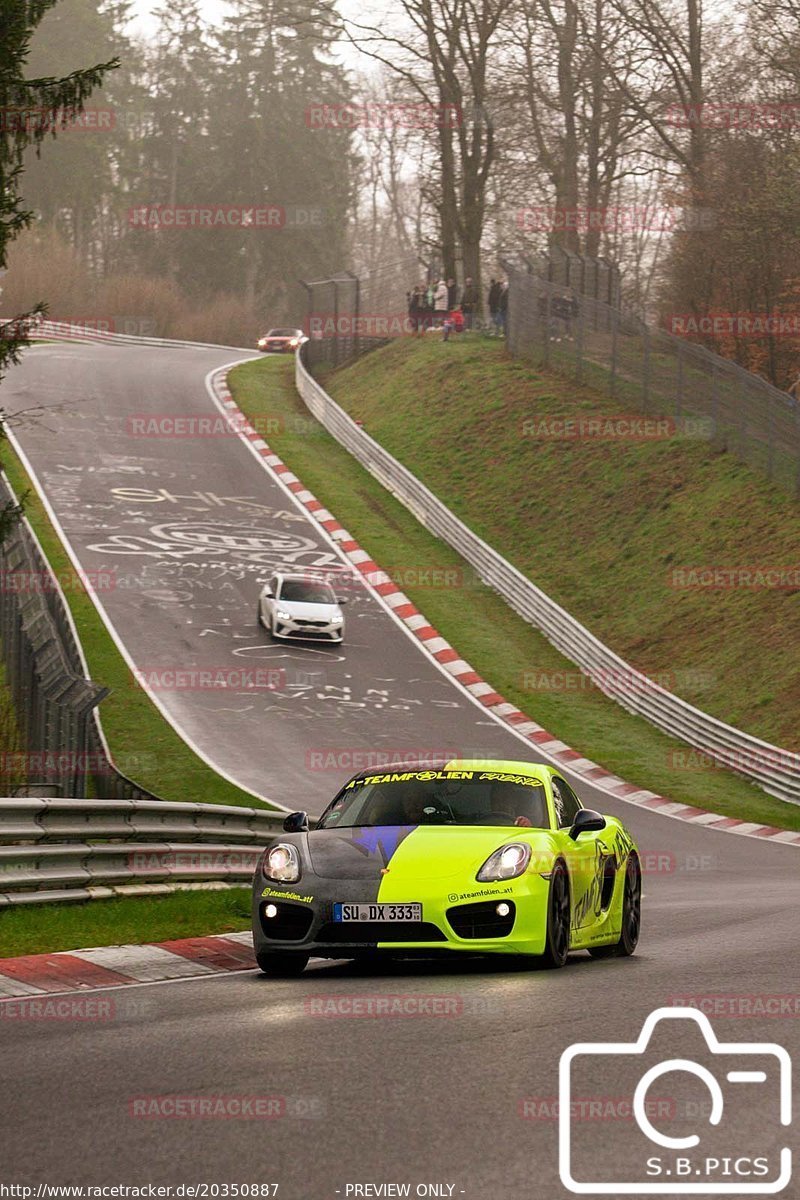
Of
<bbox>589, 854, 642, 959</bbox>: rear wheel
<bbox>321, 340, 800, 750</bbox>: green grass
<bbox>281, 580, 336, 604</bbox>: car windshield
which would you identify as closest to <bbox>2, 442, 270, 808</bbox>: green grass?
<bbox>281, 580, 336, 604</bbox>: car windshield

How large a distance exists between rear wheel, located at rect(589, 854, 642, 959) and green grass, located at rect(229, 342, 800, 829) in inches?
511

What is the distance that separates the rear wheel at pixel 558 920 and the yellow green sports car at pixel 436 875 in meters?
0.01

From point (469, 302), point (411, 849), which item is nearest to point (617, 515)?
point (469, 302)

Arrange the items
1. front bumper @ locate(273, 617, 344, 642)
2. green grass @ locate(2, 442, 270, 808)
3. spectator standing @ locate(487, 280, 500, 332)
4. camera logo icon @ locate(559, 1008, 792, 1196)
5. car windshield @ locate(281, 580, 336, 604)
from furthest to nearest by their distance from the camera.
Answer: spectator standing @ locate(487, 280, 500, 332)
car windshield @ locate(281, 580, 336, 604)
front bumper @ locate(273, 617, 344, 642)
green grass @ locate(2, 442, 270, 808)
camera logo icon @ locate(559, 1008, 792, 1196)

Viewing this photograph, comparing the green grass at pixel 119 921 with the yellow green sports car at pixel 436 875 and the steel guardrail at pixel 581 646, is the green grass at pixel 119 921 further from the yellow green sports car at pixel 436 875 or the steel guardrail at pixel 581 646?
the steel guardrail at pixel 581 646

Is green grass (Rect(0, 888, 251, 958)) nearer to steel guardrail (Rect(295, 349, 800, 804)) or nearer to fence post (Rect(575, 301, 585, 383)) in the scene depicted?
steel guardrail (Rect(295, 349, 800, 804))

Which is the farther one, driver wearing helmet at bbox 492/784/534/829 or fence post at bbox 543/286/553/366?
fence post at bbox 543/286/553/366

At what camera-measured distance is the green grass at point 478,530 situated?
26.8 metres

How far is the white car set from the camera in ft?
102

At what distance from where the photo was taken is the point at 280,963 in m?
9.70

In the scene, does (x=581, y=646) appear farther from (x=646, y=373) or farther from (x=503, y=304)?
(x=503, y=304)

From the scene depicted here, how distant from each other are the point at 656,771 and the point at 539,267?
25.4m

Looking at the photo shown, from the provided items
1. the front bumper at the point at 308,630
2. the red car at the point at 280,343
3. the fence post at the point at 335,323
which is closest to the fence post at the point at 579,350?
the fence post at the point at 335,323

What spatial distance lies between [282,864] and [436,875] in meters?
0.96
